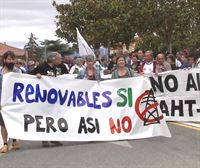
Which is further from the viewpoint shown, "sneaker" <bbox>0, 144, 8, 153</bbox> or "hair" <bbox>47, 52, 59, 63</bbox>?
"hair" <bbox>47, 52, 59, 63</bbox>

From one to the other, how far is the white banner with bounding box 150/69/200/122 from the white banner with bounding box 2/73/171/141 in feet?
3.66

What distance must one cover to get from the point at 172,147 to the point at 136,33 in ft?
105

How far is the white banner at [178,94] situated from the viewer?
37.5ft

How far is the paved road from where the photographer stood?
809 centimetres

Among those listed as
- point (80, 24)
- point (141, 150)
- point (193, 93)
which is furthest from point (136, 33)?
point (141, 150)

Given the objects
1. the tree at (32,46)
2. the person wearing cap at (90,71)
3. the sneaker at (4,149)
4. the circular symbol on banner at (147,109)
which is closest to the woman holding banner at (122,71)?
the person wearing cap at (90,71)

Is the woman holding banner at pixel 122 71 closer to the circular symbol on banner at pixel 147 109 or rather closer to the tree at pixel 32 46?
the circular symbol on banner at pixel 147 109

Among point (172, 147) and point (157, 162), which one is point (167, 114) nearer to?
point (172, 147)

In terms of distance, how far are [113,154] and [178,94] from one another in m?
3.19

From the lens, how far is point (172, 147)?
9.46 m

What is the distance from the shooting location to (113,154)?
8859 millimetres

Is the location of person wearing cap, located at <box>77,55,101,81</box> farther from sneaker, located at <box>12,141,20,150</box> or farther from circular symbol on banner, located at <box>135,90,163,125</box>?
sneaker, located at <box>12,141,20,150</box>

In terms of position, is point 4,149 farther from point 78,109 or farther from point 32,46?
point 32,46

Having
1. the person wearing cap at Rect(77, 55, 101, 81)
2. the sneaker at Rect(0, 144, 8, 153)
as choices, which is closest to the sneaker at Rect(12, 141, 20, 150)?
the sneaker at Rect(0, 144, 8, 153)
